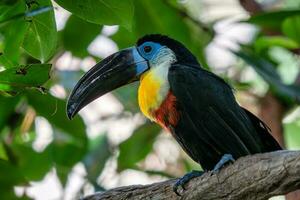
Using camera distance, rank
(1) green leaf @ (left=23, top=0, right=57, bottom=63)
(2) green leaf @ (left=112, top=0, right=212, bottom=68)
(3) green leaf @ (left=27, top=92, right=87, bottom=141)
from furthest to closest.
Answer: (2) green leaf @ (left=112, top=0, right=212, bottom=68), (3) green leaf @ (left=27, top=92, right=87, bottom=141), (1) green leaf @ (left=23, top=0, right=57, bottom=63)

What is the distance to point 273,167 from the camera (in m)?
2.24

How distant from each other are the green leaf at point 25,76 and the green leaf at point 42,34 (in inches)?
4.6

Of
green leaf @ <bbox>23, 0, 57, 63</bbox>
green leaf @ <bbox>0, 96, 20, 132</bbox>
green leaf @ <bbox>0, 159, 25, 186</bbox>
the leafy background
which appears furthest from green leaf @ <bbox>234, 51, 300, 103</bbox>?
green leaf @ <bbox>23, 0, 57, 63</bbox>

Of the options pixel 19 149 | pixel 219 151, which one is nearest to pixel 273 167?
pixel 219 151

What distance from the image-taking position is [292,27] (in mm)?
3928

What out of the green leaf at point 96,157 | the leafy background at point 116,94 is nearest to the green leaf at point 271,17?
the leafy background at point 116,94

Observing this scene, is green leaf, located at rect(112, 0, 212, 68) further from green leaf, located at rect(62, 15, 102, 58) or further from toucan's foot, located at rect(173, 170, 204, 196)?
toucan's foot, located at rect(173, 170, 204, 196)

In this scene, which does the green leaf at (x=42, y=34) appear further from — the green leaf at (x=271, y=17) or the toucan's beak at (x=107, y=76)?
the green leaf at (x=271, y=17)

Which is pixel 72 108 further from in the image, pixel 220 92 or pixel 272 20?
pixel 272 20

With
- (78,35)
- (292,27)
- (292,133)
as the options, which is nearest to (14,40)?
(78,35)

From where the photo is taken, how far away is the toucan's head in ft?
10.5

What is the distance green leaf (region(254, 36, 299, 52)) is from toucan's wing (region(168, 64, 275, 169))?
39.6 inches

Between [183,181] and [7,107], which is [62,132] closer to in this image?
[7,107]

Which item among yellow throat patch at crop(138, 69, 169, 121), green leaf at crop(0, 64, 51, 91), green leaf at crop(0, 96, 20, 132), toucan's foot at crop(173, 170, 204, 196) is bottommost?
toucan's foot at crop(173, 170, 204, 196)
